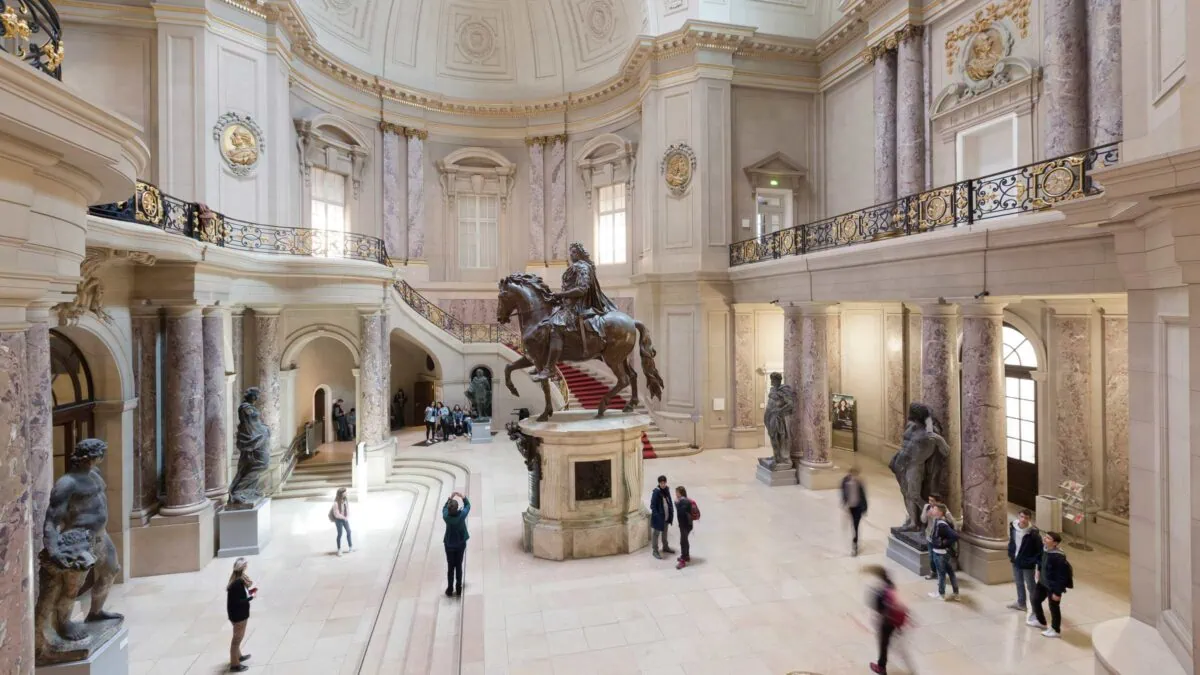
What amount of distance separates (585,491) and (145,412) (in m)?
7.12

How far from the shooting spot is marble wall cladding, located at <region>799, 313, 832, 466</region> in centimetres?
1161

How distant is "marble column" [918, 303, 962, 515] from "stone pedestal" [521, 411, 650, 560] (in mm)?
4339

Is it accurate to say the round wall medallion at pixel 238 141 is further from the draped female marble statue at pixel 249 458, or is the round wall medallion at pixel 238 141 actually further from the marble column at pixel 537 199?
the marble column at pixel 537 199

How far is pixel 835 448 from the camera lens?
50.3 ft

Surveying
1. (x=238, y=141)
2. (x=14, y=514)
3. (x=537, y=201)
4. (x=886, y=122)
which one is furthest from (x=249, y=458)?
(x=886, y=122)

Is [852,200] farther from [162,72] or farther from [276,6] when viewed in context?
[162,72]

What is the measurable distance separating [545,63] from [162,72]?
39.3ft

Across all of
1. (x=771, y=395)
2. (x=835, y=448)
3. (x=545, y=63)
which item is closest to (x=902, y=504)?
(x=771, y=395)

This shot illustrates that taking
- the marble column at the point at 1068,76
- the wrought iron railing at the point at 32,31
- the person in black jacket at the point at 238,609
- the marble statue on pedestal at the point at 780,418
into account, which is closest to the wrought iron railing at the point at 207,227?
the wrought iron railing at the point at 32,31

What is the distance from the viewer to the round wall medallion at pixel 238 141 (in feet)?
41.3

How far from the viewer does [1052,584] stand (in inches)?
239

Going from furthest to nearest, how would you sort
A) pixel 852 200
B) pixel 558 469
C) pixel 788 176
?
pixel 788 176 < pixel 852 200 < pixel 558 469

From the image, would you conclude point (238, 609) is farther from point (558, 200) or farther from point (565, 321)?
point (558, 200)

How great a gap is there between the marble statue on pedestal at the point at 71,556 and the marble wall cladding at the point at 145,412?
3.78m
